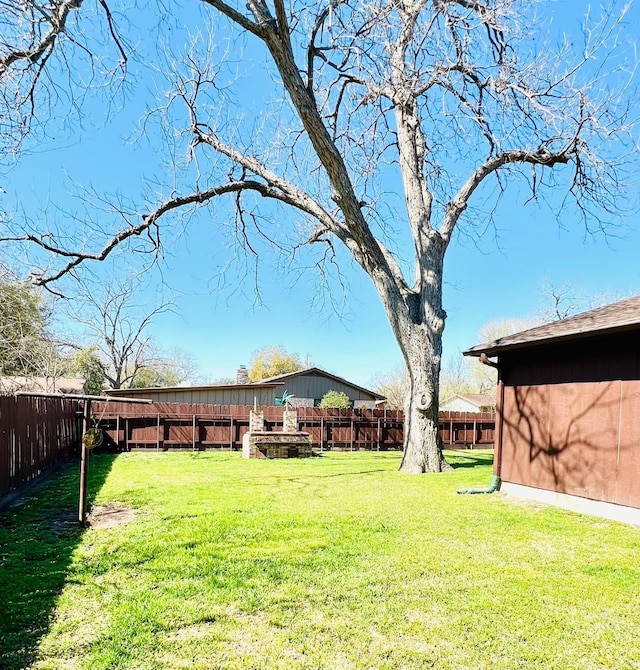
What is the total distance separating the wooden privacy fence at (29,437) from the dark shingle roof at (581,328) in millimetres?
7054

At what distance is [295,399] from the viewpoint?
80.0ft

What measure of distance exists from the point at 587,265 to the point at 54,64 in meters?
23.3

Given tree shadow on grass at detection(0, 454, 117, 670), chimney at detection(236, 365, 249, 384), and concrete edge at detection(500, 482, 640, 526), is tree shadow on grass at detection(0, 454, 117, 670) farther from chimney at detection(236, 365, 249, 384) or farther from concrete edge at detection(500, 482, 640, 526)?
chimney at detection(236, 365, 249, 384)

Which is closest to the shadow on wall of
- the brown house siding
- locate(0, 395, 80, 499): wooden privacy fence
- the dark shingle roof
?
the brown house siding

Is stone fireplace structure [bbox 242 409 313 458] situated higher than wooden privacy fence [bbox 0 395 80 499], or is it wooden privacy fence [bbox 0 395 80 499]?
wooden privacy fence [bbox 0 395 80 499]

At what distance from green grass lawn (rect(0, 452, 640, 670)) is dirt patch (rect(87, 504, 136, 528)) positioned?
0.19 m

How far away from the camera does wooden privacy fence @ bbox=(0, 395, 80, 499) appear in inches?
257

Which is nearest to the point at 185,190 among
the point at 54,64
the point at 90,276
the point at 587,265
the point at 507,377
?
the point at 90,276

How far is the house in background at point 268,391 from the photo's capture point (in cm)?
2125

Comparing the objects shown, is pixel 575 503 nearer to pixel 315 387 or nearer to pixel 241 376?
pixel 315 387

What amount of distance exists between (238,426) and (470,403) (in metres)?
22.2

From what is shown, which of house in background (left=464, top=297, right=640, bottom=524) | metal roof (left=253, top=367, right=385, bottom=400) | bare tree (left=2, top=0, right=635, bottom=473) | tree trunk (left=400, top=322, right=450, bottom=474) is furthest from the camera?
metal roof (left=253, top=367, right=385, bottom=400)

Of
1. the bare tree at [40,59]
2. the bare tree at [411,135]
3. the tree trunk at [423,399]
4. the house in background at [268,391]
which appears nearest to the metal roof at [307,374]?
the house in background at [268,391]

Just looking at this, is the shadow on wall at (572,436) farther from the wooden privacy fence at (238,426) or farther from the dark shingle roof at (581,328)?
the wooden privacy fence at (238,426)
